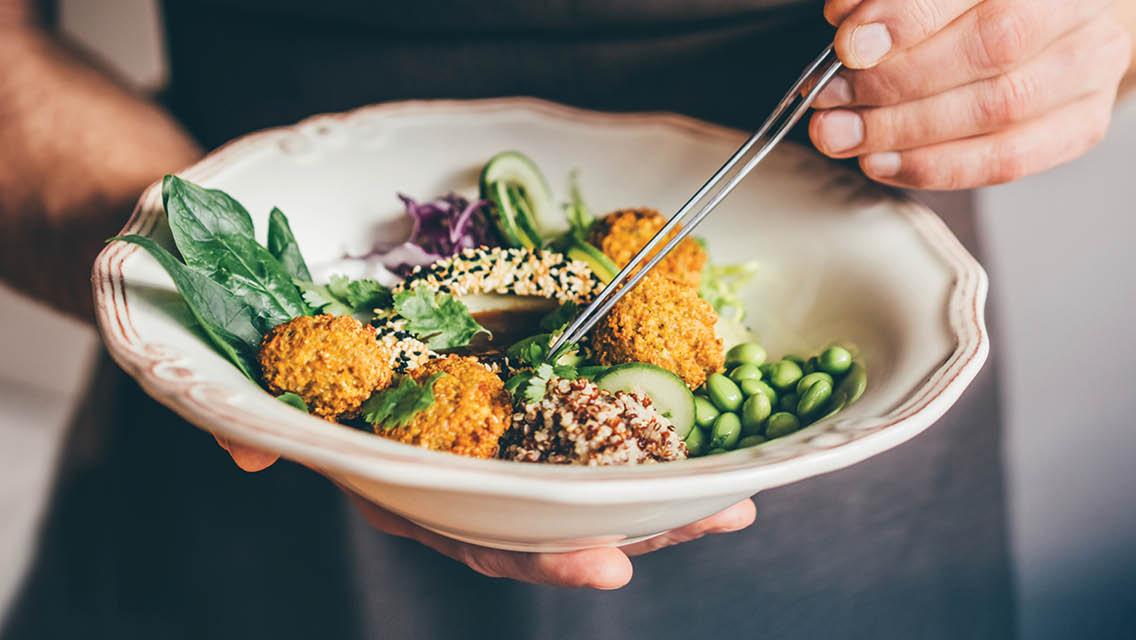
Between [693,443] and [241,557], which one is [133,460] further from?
[693,443]

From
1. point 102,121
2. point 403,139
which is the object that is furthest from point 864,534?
point 102,121

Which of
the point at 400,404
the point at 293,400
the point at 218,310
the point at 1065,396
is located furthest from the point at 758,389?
the point at 1065,396

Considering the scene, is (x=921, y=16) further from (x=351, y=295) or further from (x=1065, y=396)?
(x=1065, y=396)

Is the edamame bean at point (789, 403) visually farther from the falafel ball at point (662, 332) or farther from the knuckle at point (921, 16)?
the knuckle at point (921, 16)

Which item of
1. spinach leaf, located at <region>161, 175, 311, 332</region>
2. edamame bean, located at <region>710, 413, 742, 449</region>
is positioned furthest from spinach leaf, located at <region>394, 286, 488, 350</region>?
edamame bean, located at <region>710, 413, 742, 449</region>

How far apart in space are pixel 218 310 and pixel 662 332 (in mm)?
602

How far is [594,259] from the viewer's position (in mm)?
1352

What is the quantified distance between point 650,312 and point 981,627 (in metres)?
1.29

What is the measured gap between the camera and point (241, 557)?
1704 millimetres

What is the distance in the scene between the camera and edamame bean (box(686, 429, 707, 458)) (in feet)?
3.64

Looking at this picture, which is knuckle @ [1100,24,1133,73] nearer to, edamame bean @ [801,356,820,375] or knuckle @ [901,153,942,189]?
knuckle @ [901,153,942,189]

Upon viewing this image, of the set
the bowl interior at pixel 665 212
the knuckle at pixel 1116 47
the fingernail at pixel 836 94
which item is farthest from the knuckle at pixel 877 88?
the knuckle at pixel 1116 47

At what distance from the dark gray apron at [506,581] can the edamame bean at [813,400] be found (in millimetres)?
526

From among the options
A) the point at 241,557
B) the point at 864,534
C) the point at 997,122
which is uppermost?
the point at 997,122
